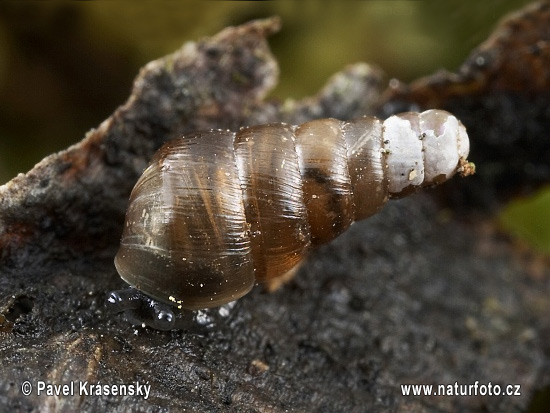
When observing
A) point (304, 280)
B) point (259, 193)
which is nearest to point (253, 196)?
point (259, 193)

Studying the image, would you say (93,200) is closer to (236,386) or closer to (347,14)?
(236,386)

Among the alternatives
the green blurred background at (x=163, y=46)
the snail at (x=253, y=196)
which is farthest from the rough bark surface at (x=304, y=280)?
the green blurred background at (x=163, y=46)

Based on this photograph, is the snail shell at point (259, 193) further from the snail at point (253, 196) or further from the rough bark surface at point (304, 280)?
the rough bark surface at point (304, 280)

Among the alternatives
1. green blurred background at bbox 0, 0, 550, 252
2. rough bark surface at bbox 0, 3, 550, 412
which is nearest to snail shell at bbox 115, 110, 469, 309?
rough bark surface at bbox 0, 3, 550, 412

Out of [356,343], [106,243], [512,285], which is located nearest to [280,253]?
Result: [356,343]

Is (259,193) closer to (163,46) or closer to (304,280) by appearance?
(304,280)
